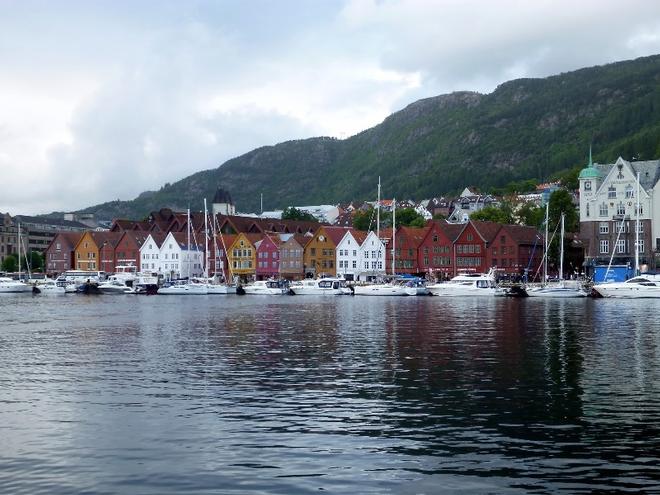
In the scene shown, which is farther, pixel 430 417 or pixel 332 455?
pixel 430 417

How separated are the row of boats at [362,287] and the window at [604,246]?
22.1 meters

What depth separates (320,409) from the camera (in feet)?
78.7

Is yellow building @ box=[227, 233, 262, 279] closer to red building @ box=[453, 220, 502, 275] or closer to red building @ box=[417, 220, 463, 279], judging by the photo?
red building @ box=[417, 220, 463, 279]

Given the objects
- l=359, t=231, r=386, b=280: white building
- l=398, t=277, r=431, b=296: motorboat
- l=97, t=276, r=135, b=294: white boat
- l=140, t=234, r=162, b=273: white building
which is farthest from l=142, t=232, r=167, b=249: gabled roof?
l=398, t=277, r=431, b=296: motorboat

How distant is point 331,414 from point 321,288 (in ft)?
328

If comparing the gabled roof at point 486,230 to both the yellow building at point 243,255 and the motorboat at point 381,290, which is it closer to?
the motorboat at point 381,290

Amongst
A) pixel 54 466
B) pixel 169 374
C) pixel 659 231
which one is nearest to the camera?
pixel 54 466

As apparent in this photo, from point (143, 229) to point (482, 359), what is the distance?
16434 cm

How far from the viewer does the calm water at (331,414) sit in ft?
55.6

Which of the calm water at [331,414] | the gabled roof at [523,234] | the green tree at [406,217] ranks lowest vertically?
the calm water at [331,414]

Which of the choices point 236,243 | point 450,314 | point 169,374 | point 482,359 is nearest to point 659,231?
point 450,314

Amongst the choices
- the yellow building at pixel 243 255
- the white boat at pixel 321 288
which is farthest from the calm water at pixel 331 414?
the yellow building at pixel 243 255

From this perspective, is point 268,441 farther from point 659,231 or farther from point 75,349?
point 659,231

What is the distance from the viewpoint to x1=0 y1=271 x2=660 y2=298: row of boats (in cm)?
10056
